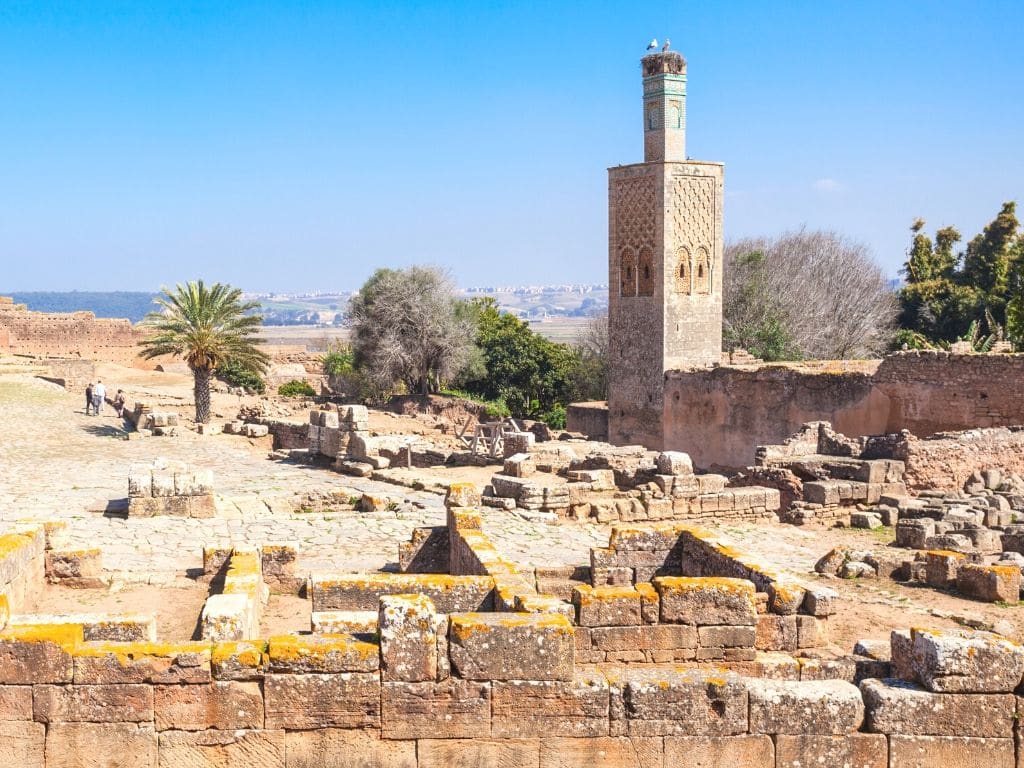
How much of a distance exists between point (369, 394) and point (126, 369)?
37.1 ft

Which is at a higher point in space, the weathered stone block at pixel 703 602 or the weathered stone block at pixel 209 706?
the weathered stone block at pixel 703 602

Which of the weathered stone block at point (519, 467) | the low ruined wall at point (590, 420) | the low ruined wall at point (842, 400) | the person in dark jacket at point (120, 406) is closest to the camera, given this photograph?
the weathered stone block at point (519, 467)

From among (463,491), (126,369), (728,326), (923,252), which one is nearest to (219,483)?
(463,491)

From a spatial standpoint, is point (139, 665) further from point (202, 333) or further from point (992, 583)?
point (202, 333)

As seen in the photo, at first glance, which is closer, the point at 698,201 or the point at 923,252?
the point at 698,201

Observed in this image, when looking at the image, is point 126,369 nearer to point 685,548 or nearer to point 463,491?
point 463,491

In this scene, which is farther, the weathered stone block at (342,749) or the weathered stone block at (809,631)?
the weathered stone block at (809,631)

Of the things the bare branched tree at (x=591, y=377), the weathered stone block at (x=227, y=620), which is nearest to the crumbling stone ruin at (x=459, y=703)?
the weathered stone block at (x=227, y=620)

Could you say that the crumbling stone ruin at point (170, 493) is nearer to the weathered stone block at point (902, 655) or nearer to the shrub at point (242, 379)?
the weathered stone block at point (902, 655)

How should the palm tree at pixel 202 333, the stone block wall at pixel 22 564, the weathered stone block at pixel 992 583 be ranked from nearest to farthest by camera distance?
the stone block wall at pixel 22 564 < the weathered stone block at pixel 992 583 < the palm tree at pixel 202 333

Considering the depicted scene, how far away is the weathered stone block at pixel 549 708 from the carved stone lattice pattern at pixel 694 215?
27.9 meters

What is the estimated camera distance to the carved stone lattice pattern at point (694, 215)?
3309 centimetres

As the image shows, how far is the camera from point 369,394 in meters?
48.1

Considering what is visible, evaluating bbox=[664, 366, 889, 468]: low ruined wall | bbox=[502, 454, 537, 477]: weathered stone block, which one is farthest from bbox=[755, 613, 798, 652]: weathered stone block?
bbox=[664, 366, 889, 468]: low ruined wall
